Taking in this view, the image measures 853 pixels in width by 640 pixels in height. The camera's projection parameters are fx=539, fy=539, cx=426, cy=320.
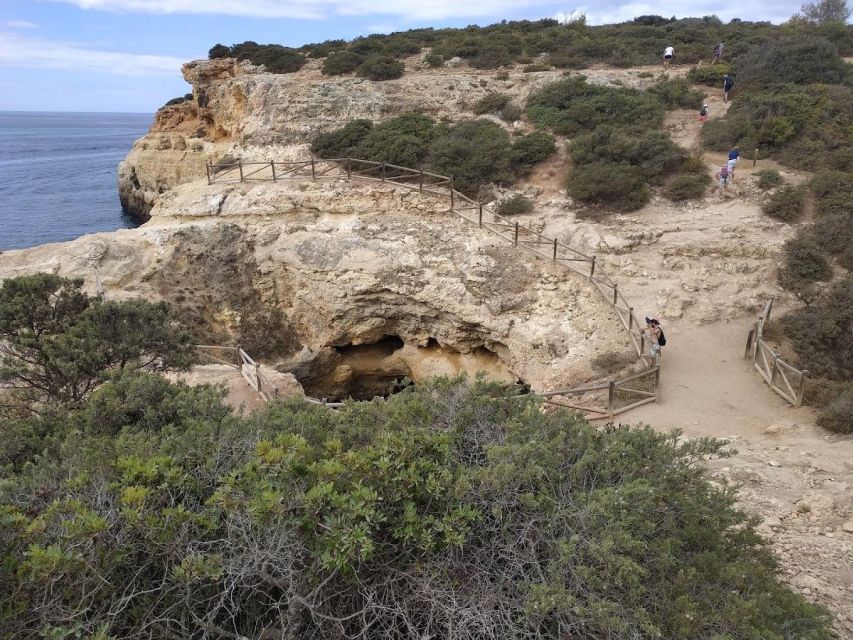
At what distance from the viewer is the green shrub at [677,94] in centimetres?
2255

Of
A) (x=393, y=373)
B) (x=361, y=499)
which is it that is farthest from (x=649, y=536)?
(x=393, y=373)

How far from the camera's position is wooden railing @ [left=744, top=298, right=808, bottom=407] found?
1034 cm

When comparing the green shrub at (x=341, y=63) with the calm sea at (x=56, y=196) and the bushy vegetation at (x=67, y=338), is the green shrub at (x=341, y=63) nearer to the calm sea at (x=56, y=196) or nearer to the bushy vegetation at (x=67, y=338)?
the calm sea at (x=56, y=196)

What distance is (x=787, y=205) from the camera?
1585 centimetres

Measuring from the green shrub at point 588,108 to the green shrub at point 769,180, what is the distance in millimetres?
5027

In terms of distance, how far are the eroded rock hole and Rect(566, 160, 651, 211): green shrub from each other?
629 cm

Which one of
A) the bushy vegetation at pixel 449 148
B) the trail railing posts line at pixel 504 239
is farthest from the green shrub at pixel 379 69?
the trail railing posts line at pixel 504 239

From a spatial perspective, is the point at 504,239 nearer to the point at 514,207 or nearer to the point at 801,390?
the point at 514,207

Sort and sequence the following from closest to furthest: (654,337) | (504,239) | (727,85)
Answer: (654,337) → (504,239) → (727,85)

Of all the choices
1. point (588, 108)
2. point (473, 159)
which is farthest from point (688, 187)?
point (473, 159)

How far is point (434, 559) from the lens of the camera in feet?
13.4

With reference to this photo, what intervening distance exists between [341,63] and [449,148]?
35.0 feet

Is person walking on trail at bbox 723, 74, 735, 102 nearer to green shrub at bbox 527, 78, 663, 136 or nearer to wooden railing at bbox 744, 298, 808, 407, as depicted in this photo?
green shrub at bbox 527, 78, 663, 136

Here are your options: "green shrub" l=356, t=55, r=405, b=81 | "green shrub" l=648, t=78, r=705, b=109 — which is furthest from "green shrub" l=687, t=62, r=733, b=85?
"green shrub" l=356, t=55, r=405, b=81
